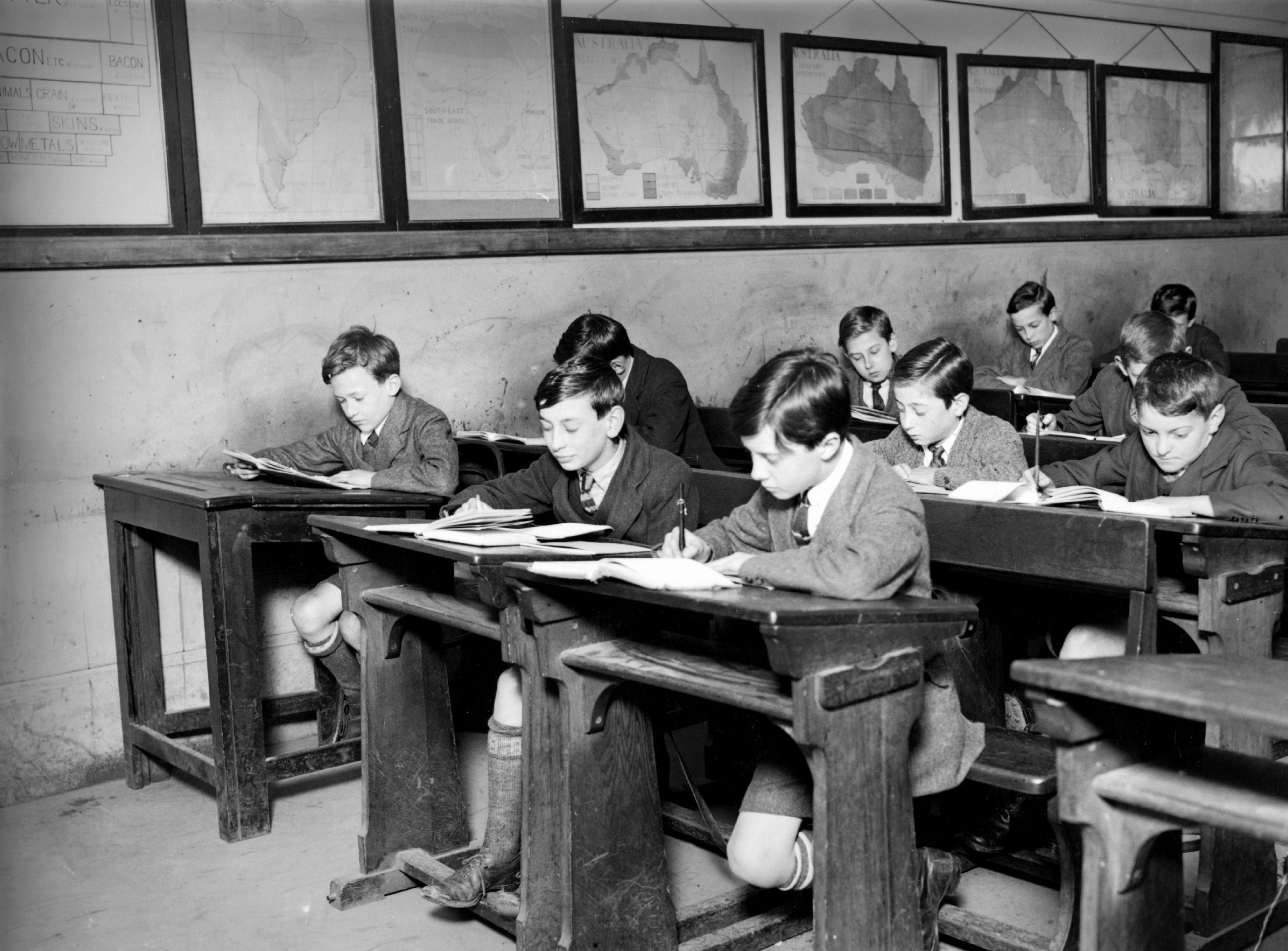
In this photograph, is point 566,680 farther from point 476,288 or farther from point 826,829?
point 476,288

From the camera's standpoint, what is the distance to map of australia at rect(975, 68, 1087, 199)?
6691 mm

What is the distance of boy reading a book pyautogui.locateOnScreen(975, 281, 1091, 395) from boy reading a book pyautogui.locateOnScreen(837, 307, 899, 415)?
36.3 inches

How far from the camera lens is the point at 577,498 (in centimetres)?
343

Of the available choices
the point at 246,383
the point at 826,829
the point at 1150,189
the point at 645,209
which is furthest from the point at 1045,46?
the point at 826,829

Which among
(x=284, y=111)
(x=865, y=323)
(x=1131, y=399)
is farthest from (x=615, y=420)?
(x=865, y=323)

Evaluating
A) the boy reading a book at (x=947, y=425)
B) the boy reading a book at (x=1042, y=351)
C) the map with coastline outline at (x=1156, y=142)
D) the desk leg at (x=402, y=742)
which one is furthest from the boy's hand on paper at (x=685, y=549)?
the map with coastline outline at (x=1156, y=142)

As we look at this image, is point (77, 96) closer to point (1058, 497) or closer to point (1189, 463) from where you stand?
point (1058, 497)

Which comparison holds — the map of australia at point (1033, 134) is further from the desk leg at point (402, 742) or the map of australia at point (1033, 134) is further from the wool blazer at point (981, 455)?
the desk leg at point (402, 742)

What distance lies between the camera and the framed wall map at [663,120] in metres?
5.20

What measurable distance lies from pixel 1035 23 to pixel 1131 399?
292 centimetres

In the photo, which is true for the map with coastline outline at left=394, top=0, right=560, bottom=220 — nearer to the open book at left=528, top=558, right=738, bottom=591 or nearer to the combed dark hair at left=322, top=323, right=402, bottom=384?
the combed dark hair at left=322, top=323, right=402, bottom=384

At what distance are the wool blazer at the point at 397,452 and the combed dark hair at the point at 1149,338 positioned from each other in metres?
2.26

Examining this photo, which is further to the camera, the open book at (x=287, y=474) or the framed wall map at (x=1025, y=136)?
the framed wall map at (x=1025, y=136)

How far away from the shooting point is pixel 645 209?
5.40 metres
